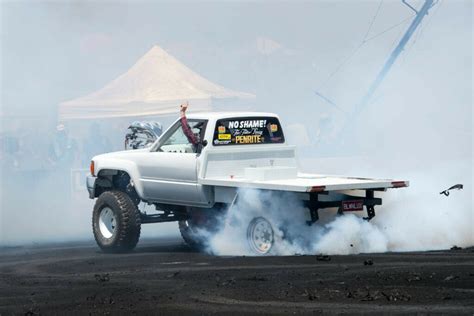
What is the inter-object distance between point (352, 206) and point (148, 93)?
62.5ft

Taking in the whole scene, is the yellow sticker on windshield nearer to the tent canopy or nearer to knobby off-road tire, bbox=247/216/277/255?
knobby off-road tire, bbox=247/216/277/255

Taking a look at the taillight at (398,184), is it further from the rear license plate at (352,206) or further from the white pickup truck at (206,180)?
the rear license plate at (352,206)

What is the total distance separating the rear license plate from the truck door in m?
2.08

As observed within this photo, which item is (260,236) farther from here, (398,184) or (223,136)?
(398,184)

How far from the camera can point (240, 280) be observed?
11.5 metres

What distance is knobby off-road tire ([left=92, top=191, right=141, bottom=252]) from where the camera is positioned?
15547 mm

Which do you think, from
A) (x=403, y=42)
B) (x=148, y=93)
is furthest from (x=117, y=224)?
(x=403, y=42)

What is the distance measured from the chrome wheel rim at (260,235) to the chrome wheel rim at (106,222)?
2.45 meters

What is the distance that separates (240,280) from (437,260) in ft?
8.14

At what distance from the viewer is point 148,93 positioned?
107ft

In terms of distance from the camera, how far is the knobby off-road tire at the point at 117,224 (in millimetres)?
15547

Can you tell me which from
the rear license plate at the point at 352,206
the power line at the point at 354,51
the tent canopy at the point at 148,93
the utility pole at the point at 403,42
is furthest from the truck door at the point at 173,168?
the power line at the point at 354,51

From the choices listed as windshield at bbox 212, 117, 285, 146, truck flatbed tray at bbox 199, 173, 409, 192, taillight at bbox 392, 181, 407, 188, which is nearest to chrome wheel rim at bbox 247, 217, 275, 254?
truck flatbed tray at bbox 199, 173, 409, 192

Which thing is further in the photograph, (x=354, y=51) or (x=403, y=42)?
(x=354, y=51)
